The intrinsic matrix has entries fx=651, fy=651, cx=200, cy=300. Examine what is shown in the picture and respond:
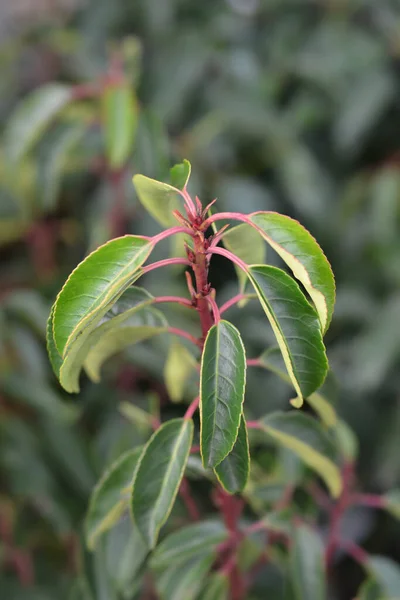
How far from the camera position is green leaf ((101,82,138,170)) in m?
1.00

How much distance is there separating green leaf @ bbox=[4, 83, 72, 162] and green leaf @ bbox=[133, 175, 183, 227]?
20.6 inches

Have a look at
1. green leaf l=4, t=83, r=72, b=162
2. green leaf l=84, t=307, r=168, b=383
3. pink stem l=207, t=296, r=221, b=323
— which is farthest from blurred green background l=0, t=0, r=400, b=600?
pink stem l=207, t=296, r=221, b=323

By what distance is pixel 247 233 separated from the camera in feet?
1.91

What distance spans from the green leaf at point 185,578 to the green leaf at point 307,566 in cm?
9

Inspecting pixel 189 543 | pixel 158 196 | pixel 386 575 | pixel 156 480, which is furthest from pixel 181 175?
pixel 386 575

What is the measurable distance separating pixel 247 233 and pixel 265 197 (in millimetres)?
854

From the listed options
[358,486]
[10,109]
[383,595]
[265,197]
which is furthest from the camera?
[10,109]

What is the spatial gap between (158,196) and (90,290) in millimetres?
117

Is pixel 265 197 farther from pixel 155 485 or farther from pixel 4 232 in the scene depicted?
pixel 155 485

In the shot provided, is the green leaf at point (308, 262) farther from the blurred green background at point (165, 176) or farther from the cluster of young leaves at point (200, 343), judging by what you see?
the blurred green background at point (165, 176)

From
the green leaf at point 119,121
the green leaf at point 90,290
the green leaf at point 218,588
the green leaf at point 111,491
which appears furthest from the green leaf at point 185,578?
the green leaf at point 119,121

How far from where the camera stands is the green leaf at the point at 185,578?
707 millimetres

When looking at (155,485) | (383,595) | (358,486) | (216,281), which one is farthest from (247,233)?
(358,486)

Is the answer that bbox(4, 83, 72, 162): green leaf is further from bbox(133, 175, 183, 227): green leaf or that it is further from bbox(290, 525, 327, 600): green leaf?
bbox(290, 525, 327, 600): green leaf
